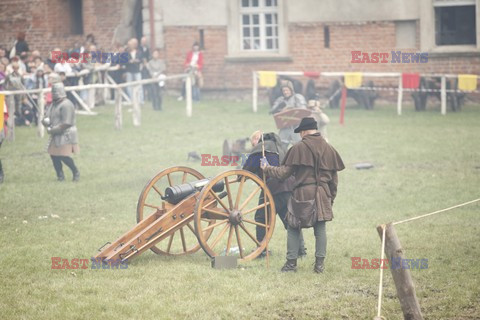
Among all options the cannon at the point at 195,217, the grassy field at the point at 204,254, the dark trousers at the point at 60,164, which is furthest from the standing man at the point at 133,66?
the cannon at the point at 195,217

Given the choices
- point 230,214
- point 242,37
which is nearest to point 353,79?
point 242,37

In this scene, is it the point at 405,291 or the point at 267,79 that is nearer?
the point at 405,291

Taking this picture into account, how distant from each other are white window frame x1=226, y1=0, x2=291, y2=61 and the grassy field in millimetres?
4337

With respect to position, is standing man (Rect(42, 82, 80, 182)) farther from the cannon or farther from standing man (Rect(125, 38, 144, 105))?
standing man (Rect(125, 38, 144, 105))

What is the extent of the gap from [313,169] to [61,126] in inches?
275

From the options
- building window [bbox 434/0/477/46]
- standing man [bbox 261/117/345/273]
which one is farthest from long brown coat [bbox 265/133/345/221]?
building window [bbox 434/0/477/46]

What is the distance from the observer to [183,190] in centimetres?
1086

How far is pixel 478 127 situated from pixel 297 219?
39.8ft

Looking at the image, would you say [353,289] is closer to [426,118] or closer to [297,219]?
[297,219]

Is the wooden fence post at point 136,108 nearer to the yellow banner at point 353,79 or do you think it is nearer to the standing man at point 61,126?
the yellow banner at point 353,79

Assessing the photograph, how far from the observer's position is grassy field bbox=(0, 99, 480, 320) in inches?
371

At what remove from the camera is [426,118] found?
2322cm

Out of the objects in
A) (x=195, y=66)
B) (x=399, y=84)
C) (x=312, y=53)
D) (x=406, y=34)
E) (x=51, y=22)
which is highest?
(x=51, y=22)

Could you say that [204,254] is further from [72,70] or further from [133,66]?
[133,66]
